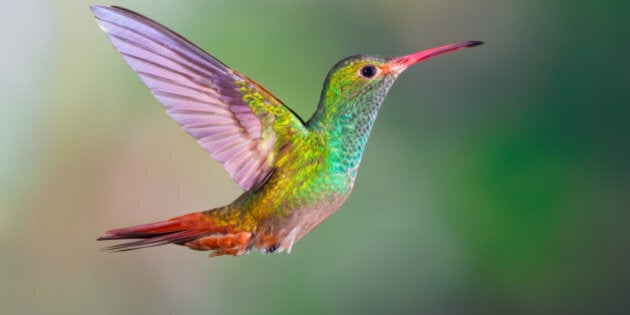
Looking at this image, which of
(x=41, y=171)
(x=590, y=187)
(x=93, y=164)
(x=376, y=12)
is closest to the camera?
(x=93, y=164)

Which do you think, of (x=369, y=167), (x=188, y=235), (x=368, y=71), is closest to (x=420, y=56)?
(x=368, y=71)

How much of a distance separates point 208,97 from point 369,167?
59 centimetres

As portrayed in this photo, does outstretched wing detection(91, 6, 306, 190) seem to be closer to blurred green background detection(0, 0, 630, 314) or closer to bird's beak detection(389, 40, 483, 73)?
bird's beak detection(389, 40, 483, 73)

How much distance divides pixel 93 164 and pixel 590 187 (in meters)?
0.78

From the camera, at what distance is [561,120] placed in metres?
1.21

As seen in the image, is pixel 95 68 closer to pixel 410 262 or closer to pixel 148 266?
pixel 148 266

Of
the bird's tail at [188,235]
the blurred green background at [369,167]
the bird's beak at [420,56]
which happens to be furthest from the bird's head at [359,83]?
the blurred green background at [369,167]

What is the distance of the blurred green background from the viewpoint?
0.83 meters

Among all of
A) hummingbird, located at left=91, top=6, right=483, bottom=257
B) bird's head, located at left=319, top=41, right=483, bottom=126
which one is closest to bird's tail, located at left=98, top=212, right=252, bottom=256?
hummingbird, located at left=91, top=6, right=483, bottom=257

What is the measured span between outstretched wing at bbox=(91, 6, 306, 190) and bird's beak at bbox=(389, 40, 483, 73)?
0.27 ft

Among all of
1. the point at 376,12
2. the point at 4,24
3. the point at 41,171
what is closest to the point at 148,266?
the point at 41,171

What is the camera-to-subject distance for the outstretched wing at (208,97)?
43 centimetres

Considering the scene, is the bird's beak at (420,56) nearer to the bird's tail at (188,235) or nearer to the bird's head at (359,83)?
the bird's head at (359,83)

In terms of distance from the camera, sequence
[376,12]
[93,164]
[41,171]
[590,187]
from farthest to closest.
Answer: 1. [590,187]
2. [376,12]
3. [41,171]
4. [93,164]
